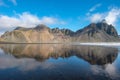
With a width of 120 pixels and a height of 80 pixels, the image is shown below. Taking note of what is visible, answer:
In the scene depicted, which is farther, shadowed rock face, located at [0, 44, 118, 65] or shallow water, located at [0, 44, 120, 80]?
shadowed rock face, located at [0, 44, 118, 65]

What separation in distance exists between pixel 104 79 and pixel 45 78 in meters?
8.54

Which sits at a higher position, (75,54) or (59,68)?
(59,68)

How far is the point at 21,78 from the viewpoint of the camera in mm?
22578

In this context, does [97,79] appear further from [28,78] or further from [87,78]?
[28,78]

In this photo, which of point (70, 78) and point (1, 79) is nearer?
point (1, 79)

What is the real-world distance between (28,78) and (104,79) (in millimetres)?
10973

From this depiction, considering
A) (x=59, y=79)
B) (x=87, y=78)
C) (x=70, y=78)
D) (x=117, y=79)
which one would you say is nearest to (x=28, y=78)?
(x=59, y=79)

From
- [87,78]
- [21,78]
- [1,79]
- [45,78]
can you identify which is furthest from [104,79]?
[1,79]

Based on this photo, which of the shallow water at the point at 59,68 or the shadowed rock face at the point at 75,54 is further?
the shadowed rock face at the point at 75,54

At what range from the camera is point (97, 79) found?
22.8 metres

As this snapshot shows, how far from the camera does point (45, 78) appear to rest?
A: 74.9 ft

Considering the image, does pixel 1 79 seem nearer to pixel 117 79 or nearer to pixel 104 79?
pixel 104 79

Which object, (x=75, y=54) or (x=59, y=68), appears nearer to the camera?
(x=59, y=68)

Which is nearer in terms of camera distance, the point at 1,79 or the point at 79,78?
the point at 1,79
